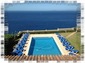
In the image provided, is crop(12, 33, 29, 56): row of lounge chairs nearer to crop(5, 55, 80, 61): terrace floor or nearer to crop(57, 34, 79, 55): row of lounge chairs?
crop(5, 55, 80, 61): terrace floor

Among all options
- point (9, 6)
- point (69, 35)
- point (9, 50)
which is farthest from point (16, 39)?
point (69, 35)

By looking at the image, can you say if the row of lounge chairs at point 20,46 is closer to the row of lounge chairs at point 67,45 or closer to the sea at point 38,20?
the sea at point 38,20

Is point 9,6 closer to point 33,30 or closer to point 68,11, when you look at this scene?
point 33,30

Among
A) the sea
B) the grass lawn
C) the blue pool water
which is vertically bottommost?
the blue pool water

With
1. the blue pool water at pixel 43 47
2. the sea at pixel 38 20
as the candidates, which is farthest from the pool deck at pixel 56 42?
the sea at pixel 38 20

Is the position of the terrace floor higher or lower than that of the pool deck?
lower

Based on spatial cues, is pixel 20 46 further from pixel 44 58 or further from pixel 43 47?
pixel 44 58

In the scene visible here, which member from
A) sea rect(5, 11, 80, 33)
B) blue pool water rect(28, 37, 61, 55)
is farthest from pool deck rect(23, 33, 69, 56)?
sea rect(5, 11, 80, 33)

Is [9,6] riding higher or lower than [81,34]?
higher
